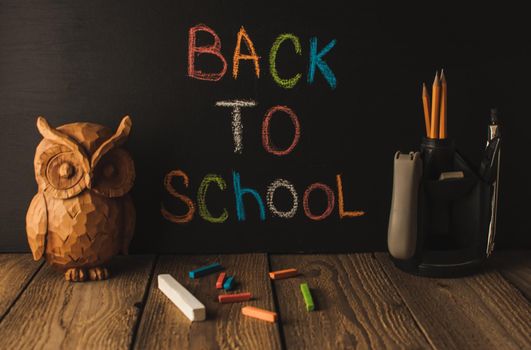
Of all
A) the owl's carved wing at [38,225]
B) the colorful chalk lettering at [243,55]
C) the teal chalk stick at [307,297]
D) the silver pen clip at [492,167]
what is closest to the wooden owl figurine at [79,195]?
the owl's carved wing at [38,225]

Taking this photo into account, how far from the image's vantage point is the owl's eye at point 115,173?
109cm

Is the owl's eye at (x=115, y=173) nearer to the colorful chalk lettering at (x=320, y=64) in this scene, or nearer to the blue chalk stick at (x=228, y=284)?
the blue chalk stick at (x=228, y=284)

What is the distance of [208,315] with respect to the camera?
0.99 metres

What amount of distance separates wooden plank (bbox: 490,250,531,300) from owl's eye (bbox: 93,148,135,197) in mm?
673

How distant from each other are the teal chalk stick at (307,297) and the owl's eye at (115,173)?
0.34 meters

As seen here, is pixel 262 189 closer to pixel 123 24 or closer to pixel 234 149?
pixel 234 149

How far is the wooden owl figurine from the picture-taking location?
3.51 ft

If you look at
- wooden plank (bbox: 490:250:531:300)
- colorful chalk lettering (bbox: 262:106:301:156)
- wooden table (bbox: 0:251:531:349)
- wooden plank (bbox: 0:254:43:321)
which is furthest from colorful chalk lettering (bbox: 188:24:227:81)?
wooden plank (bbox: 490:250:531:300)

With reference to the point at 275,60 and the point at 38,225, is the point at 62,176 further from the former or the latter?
the point at 275,60

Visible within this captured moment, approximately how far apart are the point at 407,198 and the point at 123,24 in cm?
59

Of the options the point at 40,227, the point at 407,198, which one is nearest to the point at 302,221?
the point at 407,198

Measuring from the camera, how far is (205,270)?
1.14 metres

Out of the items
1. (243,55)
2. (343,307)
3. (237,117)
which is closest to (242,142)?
(237,117)

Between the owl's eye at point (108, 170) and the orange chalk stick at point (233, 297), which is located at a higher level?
the owl's eye at point (108, 170)
